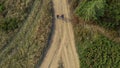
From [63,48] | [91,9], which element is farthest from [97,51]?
[91,9]

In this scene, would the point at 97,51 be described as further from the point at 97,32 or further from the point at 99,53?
the point at 97,32

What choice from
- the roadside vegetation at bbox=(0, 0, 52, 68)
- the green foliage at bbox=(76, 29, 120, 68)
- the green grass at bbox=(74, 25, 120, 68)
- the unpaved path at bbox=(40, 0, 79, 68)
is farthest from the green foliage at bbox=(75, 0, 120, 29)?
the roadside vegetation at bbox=(0, 0, 52, 68)

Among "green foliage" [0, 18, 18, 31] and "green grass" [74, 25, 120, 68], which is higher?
"green foliage" [0, 18, 18, 31]

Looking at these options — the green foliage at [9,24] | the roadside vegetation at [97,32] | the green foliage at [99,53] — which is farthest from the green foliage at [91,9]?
the green foliage at [9,24]

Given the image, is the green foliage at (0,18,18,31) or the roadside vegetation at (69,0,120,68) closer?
the roadside vegetation at (69,0,120,68)

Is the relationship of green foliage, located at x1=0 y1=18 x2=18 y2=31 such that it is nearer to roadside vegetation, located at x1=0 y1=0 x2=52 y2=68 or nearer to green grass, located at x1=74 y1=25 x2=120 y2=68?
roadside vegetation, located at x1=0 y1=0 x2=52 y2=68

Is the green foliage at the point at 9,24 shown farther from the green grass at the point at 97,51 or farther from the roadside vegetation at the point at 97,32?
the green grass at the point at 97,51

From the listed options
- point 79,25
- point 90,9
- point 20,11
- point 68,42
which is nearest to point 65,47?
point 68,42
